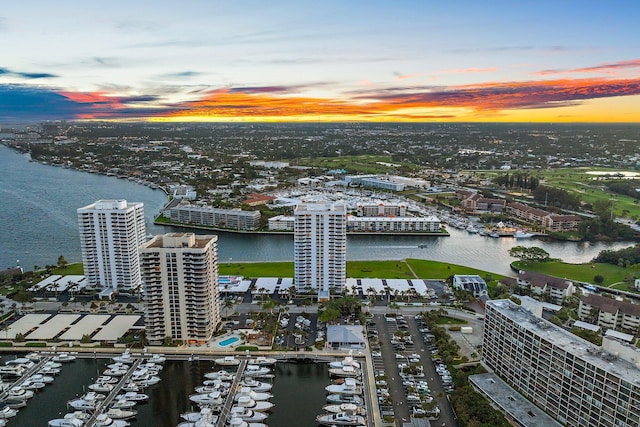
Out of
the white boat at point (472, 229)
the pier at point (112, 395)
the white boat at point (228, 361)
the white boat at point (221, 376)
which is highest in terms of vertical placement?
the white boat at point (472, 229)

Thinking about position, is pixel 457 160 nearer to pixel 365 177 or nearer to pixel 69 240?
pixel 365 177

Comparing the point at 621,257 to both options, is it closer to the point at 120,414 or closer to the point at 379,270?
the point at 379,270

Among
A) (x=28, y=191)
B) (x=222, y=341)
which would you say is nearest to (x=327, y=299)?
(x=222, y=341)

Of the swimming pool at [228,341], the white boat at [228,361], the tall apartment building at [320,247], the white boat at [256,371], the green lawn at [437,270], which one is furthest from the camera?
the green lawn at [437,270]

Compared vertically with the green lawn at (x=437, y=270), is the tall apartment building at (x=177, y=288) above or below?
above

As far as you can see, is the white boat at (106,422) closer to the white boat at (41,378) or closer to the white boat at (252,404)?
the white boat at (252,404)

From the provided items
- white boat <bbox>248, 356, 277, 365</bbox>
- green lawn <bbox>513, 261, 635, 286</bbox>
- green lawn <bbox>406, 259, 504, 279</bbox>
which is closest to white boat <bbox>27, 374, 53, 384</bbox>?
white boat <bbox>248, 356, 277, 365</bbox>

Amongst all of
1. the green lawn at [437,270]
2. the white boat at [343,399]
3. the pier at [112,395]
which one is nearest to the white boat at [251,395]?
the white boat at [343,399]
